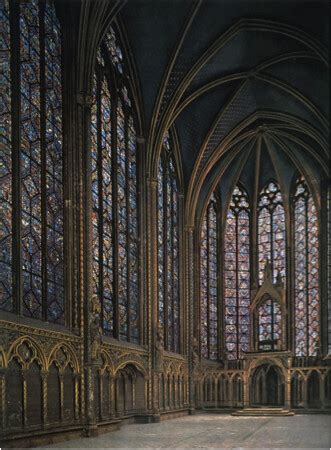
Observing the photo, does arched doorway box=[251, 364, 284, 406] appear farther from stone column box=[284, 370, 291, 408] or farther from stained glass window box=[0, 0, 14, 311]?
stained glass window box=[0, 0, 14, 311]

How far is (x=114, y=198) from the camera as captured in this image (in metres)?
31.1

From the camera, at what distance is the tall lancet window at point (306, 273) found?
46.7m

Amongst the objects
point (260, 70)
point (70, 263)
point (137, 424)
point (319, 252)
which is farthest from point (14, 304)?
point (319, 252)

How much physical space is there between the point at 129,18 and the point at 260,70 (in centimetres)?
923

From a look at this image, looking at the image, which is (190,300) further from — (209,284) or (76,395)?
(76,395)

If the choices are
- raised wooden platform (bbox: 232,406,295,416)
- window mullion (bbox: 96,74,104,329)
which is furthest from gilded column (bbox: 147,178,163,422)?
raised wooden platform (bbox: 232,406,295,416)

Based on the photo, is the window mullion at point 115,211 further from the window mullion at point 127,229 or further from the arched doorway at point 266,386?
the arched doorway at point 266,386

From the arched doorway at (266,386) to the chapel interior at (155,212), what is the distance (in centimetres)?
13

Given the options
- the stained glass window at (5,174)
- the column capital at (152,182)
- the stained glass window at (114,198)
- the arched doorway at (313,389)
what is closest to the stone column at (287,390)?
the arched doorway at (313,389)

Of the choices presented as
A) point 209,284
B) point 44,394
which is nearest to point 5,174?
point 44,394

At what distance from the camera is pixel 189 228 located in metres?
43.6

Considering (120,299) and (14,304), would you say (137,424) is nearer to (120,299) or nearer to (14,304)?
(120,299)

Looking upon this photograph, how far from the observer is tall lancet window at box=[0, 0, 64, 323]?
21.3 meters

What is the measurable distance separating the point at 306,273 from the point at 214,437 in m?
25.4
